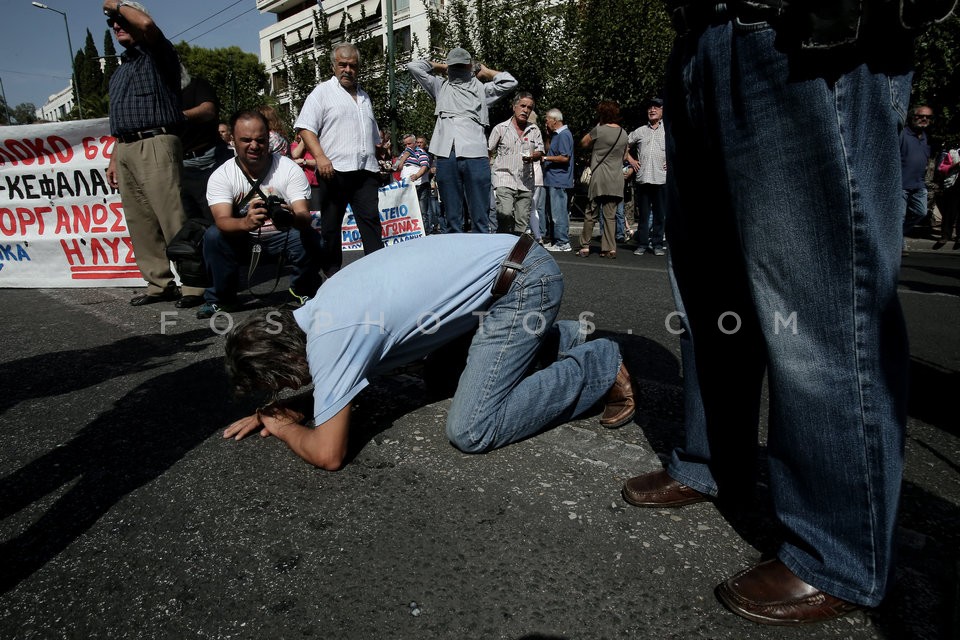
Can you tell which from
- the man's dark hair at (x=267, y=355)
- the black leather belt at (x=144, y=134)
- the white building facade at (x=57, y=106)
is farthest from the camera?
the white building facade at (x=57, y=106)

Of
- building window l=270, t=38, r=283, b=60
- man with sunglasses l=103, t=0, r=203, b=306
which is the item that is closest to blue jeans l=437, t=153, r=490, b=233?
man with sunglasses l=103, t=0, r=203, b=306

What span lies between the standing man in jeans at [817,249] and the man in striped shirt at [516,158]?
6.55m

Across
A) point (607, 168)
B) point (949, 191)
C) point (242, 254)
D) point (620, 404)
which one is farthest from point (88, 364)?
point (949, 191)

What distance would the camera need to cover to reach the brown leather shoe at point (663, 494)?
5.74 ft

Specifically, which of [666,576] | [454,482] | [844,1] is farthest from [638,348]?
[844,1]

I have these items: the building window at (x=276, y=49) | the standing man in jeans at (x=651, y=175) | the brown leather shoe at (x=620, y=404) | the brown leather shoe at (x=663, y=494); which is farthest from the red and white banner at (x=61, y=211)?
the building window at (x=276, y=49)

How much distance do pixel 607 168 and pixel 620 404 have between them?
19.4 ft

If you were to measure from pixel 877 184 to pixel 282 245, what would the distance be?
12.9 feet

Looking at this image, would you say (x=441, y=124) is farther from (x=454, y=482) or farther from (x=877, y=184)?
(x=877, y=184)

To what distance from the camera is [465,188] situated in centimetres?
587

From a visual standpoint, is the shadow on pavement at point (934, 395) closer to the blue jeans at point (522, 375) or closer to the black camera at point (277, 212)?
the blue jeans at point (522, 375)

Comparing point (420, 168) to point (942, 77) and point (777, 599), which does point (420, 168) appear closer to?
point (777, 599)

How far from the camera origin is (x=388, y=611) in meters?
1.40

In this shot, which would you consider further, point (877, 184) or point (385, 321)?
point (385, 321)
